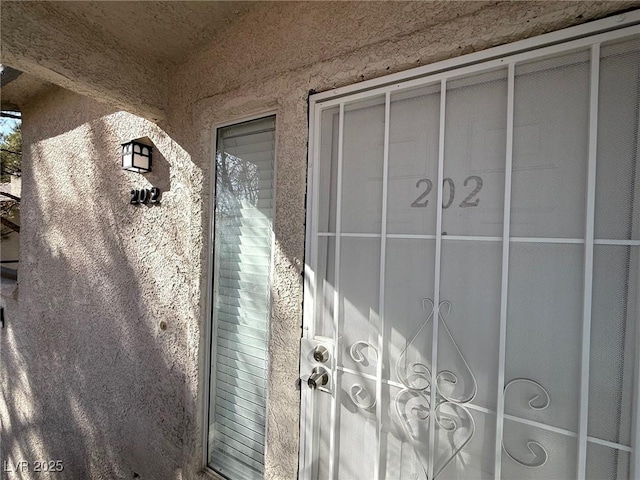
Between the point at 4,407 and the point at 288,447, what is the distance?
8729 millimetres

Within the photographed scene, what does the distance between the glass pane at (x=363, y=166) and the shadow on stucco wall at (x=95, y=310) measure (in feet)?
6.76

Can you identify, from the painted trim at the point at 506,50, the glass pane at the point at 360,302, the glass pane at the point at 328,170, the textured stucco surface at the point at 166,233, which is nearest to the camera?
the painted trim at the point at 506,50

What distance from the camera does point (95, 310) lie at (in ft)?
16.0

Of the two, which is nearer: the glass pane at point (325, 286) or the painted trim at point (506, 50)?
the painted trim at point (506, 50)

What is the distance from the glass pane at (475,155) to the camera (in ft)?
6.89

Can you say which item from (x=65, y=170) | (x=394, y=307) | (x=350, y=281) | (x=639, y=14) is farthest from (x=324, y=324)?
(x=65, y=170)

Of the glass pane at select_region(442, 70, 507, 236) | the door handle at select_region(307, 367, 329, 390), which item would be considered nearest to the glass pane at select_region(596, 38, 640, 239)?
the glass pane at select_region(442, 70, 507, 236)

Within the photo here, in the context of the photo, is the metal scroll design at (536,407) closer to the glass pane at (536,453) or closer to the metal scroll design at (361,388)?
the glass pane at (536,453)

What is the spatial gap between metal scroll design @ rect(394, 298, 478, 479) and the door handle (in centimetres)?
67

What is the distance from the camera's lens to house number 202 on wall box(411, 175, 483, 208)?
216cm

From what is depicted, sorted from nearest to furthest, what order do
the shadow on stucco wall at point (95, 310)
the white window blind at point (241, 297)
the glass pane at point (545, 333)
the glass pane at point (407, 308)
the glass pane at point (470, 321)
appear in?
the glass pane at point (545, 333)
the glass pane at point (470, 321)
the glass pane at point (407, 308)
the white window blind at point (241, 297)
the shadow on stucco wall at point (95, 310)

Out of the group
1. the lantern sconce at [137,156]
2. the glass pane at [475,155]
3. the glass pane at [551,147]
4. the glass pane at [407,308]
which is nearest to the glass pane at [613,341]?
the glass pane at [551,147]

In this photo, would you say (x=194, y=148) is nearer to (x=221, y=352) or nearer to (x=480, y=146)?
(x=221, y=352)

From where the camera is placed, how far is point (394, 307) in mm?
2453
